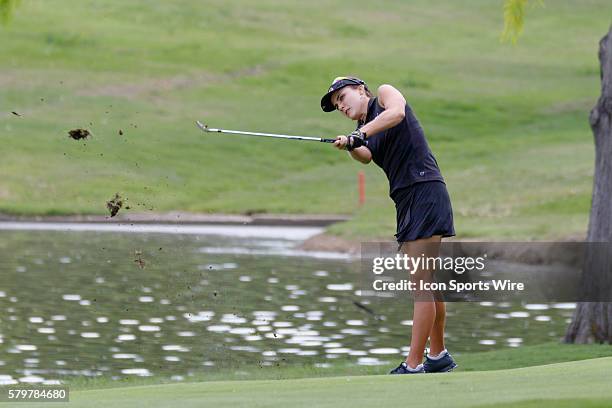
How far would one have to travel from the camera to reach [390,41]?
77.8m

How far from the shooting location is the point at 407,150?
10.7 metres

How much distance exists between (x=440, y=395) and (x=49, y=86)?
167 ft

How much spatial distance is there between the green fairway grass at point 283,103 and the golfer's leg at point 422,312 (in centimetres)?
1822

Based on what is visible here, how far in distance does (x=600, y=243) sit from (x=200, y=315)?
5.99 metres

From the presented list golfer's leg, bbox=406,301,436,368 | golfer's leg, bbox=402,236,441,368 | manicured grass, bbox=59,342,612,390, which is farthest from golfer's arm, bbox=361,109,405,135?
manicured grass, bbox=59,342,612,390

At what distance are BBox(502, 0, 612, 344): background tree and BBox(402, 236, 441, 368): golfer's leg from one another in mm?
5290

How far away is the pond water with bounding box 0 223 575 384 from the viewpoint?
617 inches

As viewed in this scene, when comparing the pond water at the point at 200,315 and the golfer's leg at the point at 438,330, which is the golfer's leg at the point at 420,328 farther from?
the pond water at the point at 200,315

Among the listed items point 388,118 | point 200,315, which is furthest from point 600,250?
point 200,315

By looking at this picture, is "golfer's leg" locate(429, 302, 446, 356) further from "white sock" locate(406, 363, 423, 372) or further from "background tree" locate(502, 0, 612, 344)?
"background tree" locate(502, 0, 612, 344)

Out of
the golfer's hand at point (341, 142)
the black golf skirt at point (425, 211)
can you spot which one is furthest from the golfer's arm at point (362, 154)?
the black golf skirt at point (425, 211)

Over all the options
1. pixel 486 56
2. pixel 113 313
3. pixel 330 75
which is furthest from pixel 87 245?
pixel 486 56

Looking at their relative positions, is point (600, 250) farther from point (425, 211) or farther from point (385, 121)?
point (385, 121)

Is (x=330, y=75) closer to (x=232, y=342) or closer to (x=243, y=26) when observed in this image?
(x=243, y=26)
